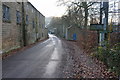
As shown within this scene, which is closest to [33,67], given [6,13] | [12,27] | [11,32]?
[6,13]

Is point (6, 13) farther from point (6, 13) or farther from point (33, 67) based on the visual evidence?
point (33, 67)

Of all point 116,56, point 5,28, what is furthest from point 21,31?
point 116,56

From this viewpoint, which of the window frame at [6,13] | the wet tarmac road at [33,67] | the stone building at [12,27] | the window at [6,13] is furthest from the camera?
the window at [6,13]

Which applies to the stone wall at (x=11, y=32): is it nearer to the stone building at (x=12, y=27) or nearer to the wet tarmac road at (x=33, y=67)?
the stone building at (x=12, y=27)

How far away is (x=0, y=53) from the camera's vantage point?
11.3m

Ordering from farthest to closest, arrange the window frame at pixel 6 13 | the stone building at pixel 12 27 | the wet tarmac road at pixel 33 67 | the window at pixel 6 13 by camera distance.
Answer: the window at pixel 6 13 < the window frame at pixel 6 13 < the stone building at pixel 12 27 < the wet tarmac road at pixel 33 67

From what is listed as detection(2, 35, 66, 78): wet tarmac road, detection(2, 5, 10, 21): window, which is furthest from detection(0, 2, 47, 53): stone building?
detection(2, 35, 66, 78): wet tarmac road

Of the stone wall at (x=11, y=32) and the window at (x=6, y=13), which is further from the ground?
the window at (x=6, y=13)

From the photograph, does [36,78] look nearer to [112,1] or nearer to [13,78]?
[13,78]

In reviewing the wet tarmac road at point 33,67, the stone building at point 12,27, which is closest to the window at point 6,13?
the stone building at point 12,27

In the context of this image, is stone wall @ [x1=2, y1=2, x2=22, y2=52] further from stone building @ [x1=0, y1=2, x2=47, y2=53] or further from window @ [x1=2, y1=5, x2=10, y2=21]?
window @ [x1=2, y1=5, x2=10, y2=21]

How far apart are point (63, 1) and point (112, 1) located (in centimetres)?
1276

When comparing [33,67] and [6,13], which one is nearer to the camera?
[33,67]

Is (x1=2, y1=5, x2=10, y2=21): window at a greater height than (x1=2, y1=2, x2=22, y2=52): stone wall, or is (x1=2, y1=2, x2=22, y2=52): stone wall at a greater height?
(x1=2, y1=5, x2=10, y2=21): window
